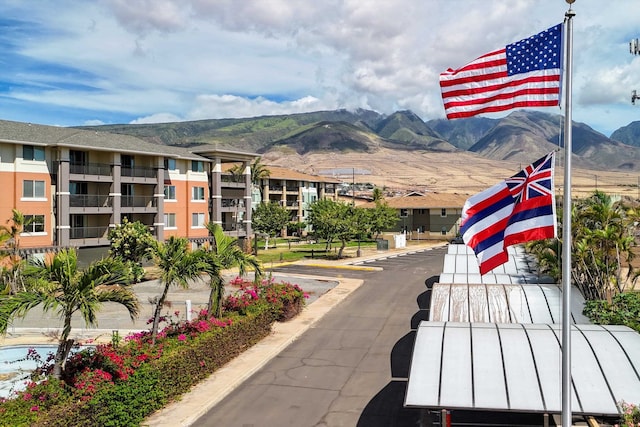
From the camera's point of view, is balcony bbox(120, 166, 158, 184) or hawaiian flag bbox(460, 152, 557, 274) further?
balcony bbox(120, 166, 158, 184)

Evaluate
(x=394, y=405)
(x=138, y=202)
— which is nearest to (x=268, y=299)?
(x=394, y=405)

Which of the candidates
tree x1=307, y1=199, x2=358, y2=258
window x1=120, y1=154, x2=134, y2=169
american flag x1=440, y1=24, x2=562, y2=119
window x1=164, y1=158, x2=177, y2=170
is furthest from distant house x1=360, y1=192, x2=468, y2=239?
american flag x1=440, y1=24, x2=562, y2=119

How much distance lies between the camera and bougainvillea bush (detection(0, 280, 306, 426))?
1282cm

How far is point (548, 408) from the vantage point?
1203cm

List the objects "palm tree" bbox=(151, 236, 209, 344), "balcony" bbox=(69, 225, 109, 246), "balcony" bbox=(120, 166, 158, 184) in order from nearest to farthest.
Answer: "palm tree" bbox=(151, 236, 209, 344)
"balcony" bbox=(69, 225, 109, 246)
"balcony" bbox=(120, 166, 158, 184)

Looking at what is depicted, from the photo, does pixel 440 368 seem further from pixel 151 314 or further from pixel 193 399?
pixel 151 314

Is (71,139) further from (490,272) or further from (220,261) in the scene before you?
(490,272)

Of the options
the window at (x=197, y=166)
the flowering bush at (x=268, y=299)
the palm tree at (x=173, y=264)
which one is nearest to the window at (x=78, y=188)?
the window at (x=197, y=166)

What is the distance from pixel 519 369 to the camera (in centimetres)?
1326

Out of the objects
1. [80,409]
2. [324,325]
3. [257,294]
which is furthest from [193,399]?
[324,325]

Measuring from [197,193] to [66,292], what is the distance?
150 ft

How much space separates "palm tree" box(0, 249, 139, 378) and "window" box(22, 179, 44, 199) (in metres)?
33.9

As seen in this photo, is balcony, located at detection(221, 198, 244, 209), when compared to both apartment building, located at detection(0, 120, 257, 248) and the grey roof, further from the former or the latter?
the grey roof

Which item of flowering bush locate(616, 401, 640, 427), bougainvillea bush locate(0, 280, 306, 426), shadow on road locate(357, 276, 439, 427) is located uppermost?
flowering bush locate(616, 401, 640, 427)
